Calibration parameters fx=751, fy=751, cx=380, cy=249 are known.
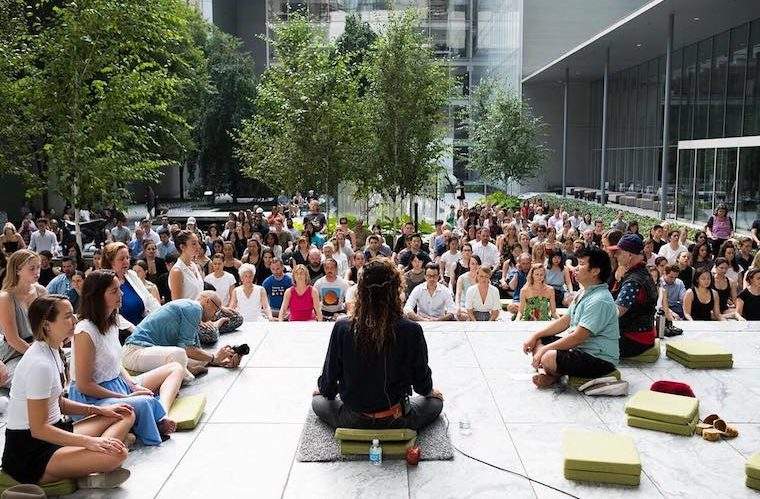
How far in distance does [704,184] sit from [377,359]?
23928 mm

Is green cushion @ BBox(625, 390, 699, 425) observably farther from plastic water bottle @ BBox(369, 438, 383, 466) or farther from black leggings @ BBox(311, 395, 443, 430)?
plastic water bottle @ BBox(369, 438, 383, 466)

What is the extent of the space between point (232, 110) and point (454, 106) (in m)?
17.7

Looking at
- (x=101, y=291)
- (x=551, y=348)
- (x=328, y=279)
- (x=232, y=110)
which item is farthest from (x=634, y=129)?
(x=101, y=291)

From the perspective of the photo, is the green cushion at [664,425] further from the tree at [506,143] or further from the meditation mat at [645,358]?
the tree at [506,143]

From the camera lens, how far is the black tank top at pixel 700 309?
1137cm

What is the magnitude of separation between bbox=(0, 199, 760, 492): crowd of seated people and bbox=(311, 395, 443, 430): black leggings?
0.01 metres

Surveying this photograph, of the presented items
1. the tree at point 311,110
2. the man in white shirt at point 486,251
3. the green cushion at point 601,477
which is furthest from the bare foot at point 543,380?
the tree at point 311,110

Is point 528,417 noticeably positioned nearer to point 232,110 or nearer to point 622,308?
point 622,308

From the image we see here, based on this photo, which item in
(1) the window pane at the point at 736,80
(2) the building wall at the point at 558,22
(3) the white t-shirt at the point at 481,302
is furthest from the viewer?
(2) the building wall at the point at 558,22

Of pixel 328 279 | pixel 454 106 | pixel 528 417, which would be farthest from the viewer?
pixel 454 106

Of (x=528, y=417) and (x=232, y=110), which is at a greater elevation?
(x=232, y=110)

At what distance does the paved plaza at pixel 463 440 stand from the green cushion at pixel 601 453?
5.2 inches

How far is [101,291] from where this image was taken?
591cm

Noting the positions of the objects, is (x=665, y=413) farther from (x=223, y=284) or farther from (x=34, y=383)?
(x=223, y=284)
